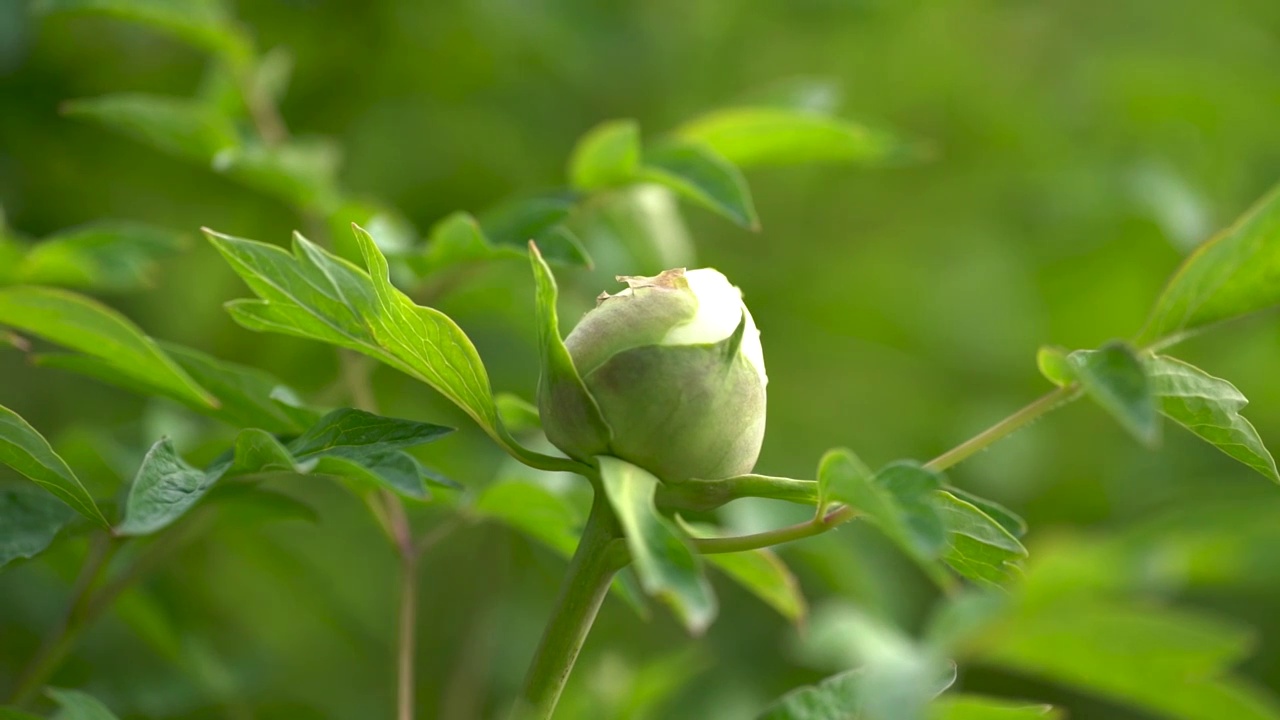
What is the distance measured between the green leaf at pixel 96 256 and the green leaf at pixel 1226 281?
2.02 feet

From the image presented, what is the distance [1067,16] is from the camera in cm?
196

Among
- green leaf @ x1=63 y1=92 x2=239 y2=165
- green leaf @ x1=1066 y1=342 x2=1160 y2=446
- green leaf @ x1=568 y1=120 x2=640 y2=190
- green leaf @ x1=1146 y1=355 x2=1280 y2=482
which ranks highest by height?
green leaf @ x1=1066 y1=342 x2=1160 y2=446

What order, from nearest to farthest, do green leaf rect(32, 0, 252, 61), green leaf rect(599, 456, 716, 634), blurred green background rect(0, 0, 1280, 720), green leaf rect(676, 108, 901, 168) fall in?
green leaf rect(599, 456, 716, 634), green leaf rect(676, 108, 901, 168), green leaf rect(32, 0, 252, 61), blurred green background rect(0, 0, 1280, 720)

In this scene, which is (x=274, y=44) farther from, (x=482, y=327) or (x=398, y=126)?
(x=482, y=327)

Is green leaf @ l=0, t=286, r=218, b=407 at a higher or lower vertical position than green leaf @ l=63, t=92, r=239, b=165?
lower

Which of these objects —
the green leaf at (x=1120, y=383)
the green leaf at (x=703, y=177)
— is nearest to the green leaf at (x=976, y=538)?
the green leaf at (x=1120, y=383)

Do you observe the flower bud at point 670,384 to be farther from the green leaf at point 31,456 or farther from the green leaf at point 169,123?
the green leaf at point 169,123

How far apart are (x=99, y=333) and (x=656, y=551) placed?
36 cm

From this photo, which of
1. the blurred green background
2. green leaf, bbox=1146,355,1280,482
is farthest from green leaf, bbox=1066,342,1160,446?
the blurred green background

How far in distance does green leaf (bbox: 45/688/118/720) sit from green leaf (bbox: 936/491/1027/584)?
40 centimetres

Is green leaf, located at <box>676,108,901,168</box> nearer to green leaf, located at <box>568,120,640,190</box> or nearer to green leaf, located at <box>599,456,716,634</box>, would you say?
green leaf, located at <box>568,120,640,190</box>

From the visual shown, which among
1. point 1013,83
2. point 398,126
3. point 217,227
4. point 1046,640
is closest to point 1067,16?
point 1013,83

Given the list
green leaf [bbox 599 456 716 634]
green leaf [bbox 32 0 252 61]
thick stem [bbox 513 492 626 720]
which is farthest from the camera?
green leaf [bbox 32 0 252 61]

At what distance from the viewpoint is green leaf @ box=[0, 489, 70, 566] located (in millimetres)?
578
